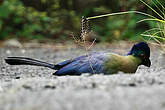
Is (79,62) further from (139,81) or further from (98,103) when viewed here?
(98,103)

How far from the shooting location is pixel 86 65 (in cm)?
291

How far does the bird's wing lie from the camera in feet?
9.30

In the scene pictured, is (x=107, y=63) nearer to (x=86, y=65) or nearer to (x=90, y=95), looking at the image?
(x=86, y=65)

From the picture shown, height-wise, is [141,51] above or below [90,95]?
above

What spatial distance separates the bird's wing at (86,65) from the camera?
2836 millimetres

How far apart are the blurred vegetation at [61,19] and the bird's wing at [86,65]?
14.7ft

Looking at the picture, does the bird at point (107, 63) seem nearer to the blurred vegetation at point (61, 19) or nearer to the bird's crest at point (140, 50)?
the bird's crest at point (140, 50)

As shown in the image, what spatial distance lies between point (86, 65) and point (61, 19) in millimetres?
6042

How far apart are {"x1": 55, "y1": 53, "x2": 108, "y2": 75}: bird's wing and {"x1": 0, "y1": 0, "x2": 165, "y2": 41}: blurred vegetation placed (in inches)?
176

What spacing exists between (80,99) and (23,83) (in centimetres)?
59

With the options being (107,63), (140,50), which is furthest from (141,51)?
(107,63)

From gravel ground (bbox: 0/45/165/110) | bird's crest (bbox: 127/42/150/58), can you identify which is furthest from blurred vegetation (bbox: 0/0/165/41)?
gravel ground (bbox: 0/45/165/110)

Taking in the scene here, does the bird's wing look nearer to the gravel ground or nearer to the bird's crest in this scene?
the bird's crest

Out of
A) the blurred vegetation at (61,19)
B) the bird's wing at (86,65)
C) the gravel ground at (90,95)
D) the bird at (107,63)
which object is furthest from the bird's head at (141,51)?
the blurred vegetation at (61,19)
